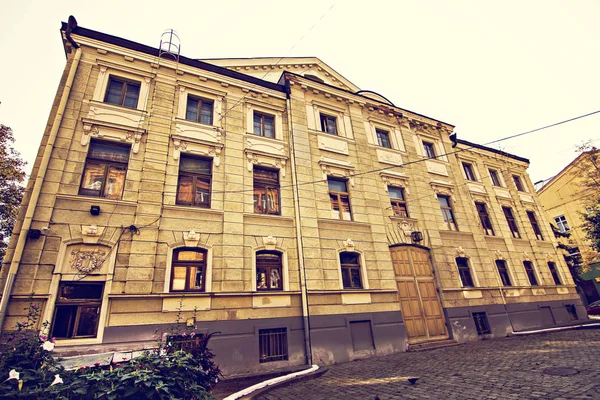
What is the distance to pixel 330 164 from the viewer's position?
44.5ft

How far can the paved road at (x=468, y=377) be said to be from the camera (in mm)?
5520

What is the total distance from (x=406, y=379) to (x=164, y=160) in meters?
10.4

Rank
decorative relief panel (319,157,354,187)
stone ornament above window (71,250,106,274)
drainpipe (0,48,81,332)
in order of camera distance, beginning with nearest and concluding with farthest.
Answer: drainpipe (0,48,81,332), stone ornament above window (71,250,106,274), decorative relief panel (319,157,354,187)

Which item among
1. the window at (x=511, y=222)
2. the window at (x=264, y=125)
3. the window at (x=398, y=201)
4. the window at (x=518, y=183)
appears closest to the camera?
the window at (x=264, y=125)

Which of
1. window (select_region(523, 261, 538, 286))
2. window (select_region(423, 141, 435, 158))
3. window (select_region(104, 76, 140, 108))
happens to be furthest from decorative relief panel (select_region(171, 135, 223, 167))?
window (select_region(523, 261, 538, 286))

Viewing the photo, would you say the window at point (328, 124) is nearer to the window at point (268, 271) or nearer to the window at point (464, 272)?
the window at point (268, 271)

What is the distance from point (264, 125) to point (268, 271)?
6.93 metres

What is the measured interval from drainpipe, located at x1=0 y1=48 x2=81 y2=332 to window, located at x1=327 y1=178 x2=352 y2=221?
1028cm

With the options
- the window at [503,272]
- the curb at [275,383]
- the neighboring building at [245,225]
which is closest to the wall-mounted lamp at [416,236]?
the neighboring building at [245,225]

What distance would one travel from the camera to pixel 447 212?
16500 mm

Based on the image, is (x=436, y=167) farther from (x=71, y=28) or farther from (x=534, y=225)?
(x=71, y=28)

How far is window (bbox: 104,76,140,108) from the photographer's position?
35.4 ft

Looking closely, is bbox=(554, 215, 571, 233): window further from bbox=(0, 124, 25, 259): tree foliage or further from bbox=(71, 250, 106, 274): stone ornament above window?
bbox=(0, 124, 25, 259): tree foliage

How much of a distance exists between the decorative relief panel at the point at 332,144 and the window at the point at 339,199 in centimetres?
161
